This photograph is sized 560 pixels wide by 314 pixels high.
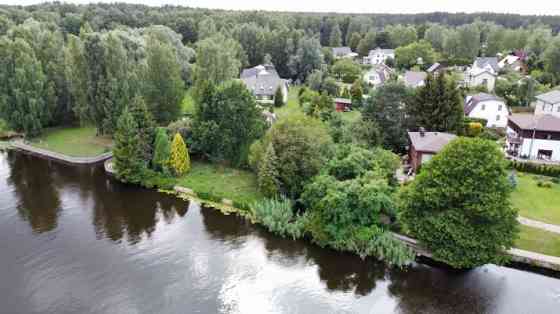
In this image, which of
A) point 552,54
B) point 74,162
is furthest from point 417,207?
point 552,54

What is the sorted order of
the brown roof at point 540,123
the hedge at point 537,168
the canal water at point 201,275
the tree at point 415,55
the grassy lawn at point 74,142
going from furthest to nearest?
1. the tree at point 415,55
2. the grassy lawn at point 74,142
3. the brown roof at point 540,123
4. the hedge at point 537,168
5. the canal water at point 201,275

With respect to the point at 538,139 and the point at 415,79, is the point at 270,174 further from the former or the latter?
the point at 415,79

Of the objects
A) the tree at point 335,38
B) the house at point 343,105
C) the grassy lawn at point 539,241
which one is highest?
the tree at point 335,38

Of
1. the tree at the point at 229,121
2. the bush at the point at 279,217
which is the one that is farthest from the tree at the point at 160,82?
the bush at the point at 279,217

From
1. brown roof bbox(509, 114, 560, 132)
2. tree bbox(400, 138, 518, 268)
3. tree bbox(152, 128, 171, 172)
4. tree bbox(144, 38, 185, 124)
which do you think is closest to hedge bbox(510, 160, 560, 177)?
brown roof bbox(509, 114, 560, 132)

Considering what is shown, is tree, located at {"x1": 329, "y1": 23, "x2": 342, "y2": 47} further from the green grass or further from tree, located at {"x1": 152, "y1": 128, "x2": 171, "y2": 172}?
tree, located at {"x1": 152, "y1": 128, "x2": 171, "y2": 172}

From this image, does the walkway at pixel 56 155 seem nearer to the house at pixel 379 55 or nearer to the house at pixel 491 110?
the house at pixel 491 110
